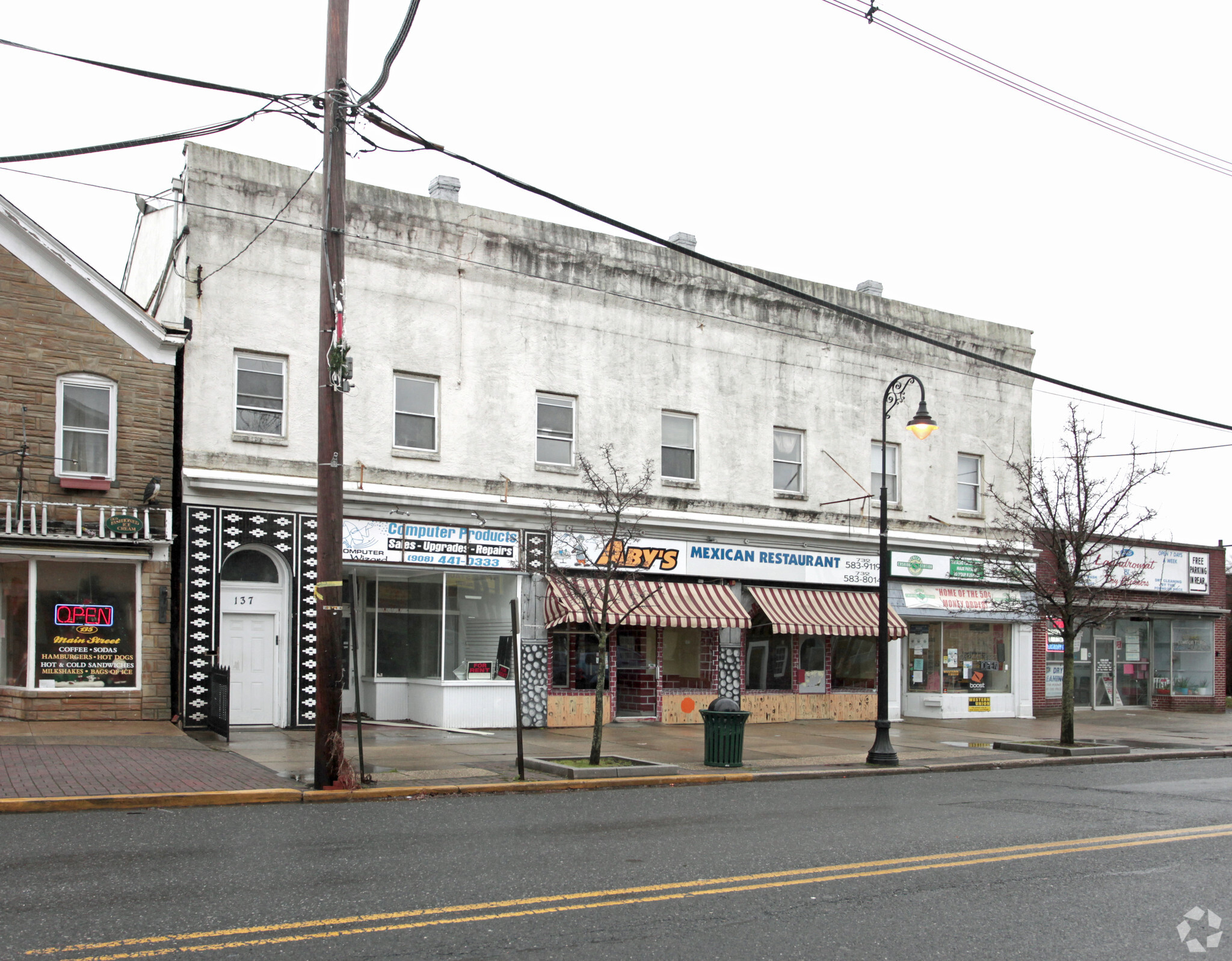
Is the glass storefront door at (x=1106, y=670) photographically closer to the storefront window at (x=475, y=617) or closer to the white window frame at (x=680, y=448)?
the white window frame at (x=680, y=448)

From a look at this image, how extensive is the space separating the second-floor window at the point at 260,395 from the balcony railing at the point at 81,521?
80.2 inches

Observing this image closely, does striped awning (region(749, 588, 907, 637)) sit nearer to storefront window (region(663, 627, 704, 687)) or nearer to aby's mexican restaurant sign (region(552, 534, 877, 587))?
aby's mexican restaurant sign (region(552, 534, 877, 587))

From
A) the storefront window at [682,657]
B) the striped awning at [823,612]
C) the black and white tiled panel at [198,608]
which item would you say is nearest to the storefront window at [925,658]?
the striped awning at [823,612]

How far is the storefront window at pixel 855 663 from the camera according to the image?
2586 cm

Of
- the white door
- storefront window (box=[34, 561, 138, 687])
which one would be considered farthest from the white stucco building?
storefront window (box=[34, 561, 138, 687])

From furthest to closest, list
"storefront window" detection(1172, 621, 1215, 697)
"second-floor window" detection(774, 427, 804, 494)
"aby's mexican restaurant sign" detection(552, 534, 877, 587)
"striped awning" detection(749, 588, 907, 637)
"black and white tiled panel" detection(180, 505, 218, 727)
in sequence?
"storefront window" detection(1172, 621, 1215, 697)
"second-floor window" detection(774, 427, 804, 494)
"striped awning" detection(749, 588, 907, 637)
"aby's mexican restaurant sign" detection(552, 534, 877, 587)
"black and white tiled panel" detection(180, 505, 218, 727)

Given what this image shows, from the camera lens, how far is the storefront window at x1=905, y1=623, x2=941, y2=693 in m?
27.2

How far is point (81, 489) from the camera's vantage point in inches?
712

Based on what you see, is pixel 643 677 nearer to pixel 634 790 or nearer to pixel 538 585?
pixel 538 585

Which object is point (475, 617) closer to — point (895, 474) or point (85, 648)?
point (85, 648)

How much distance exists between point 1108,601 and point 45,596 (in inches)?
933

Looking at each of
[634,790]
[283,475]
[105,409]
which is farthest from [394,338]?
[634,790]

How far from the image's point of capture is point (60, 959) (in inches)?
242

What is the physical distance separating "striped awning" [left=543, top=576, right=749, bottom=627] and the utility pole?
6.86 meters
